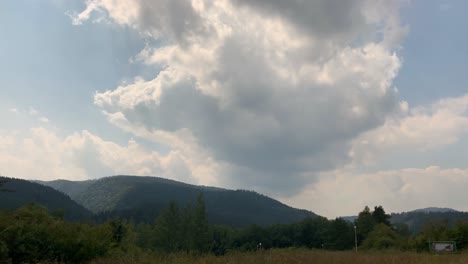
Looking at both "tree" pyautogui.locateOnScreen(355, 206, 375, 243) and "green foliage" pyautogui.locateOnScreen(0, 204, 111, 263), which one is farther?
"tree" pyautogui.locateOnScreen(355, 206, 375, 243)

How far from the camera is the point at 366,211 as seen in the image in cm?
11719

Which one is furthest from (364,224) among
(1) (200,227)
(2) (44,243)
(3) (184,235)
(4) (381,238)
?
(2) (44,243)

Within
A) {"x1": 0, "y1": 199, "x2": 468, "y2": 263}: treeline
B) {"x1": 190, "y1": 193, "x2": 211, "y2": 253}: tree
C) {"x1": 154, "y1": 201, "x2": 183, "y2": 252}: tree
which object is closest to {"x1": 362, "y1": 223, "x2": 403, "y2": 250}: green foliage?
{"x1": 0, "y1": 199, "x2": 468, "y2": 263}: treeline

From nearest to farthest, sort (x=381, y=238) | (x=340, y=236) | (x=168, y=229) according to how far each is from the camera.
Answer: (x=381, y=238) < (x=340, y=236) < (x=168, y=229)

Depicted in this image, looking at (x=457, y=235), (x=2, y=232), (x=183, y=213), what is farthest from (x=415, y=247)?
(x=183, y=213)

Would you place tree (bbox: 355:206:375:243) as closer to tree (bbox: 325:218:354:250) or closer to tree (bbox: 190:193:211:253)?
tree (bbox: 325:218:354:250)

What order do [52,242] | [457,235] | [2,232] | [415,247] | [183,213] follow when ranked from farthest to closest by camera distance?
[183,213] → [415,247] → [457,235] → [52,242] → [2,232]

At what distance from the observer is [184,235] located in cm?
12062

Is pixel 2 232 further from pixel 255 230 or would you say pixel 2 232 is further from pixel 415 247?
pixel 255 230

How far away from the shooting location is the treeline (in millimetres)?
16141

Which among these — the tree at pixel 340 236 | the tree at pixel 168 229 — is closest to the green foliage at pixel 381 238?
the tree at pixel 340 236

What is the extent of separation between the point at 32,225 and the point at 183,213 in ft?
369

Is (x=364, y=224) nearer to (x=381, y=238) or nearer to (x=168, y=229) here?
(x=381, y=238)

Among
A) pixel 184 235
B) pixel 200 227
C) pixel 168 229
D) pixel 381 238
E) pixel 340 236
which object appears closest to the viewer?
pixel 381 238
